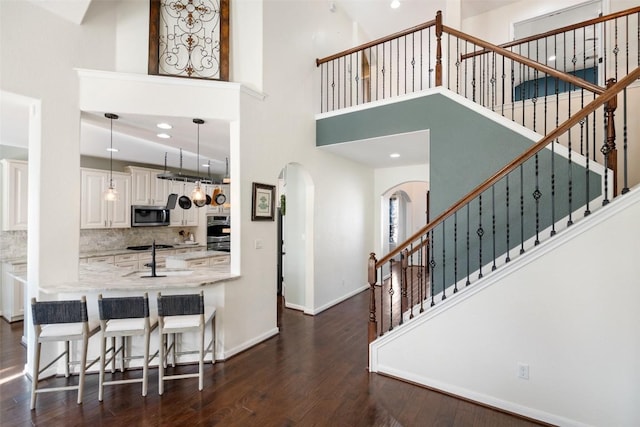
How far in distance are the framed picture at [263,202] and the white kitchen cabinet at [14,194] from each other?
395cm

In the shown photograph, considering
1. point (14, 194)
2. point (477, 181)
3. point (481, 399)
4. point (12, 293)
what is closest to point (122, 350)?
point (12, 293)

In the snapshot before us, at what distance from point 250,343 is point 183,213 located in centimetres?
430

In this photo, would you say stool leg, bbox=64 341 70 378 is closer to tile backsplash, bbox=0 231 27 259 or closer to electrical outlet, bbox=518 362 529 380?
tile backsplash, bbox=0 231 27 259

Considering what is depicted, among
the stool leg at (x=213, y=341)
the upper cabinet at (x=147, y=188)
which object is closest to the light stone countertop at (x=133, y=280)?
the stool leg at (x=213, y=341)

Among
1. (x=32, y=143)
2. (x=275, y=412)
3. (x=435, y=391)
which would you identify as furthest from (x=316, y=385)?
(x=32, y=143)

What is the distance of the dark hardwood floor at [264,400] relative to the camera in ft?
7.43

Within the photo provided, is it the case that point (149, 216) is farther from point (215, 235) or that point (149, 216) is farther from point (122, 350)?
point (122, 350)

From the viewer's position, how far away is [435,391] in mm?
2631

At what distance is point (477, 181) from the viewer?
3285 millimetres

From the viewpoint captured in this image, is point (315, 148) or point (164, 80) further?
point (315, 148)

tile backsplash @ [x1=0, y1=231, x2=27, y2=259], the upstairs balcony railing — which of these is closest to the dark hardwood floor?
the upstairs balcony railing

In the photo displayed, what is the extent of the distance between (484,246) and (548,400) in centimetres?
147

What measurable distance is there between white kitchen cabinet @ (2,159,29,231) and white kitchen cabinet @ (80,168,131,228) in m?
0.73

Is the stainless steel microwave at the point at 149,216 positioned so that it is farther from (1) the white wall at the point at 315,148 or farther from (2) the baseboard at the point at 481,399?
(2) the baseboard at the point at 481,399
